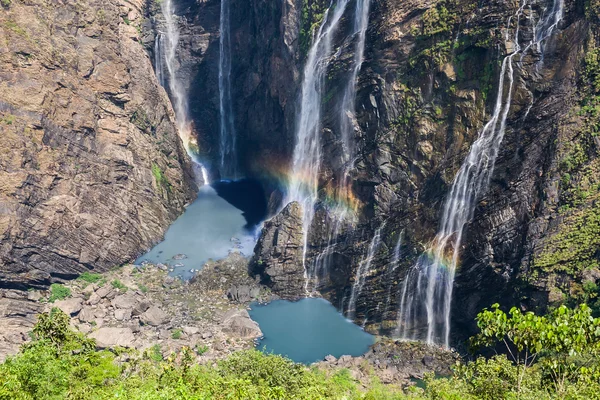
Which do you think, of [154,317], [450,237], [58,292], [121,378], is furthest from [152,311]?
[450,237]

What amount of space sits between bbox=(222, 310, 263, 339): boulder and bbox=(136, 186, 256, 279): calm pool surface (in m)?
7.88

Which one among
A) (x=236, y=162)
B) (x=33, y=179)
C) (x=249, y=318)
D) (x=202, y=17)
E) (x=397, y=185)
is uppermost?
(x=202, y=17)

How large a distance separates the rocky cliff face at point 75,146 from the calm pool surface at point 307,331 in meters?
14.9

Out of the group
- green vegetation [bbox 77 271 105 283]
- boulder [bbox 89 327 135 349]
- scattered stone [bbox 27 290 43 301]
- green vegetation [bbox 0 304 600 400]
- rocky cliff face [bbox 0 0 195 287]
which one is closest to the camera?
green vegetation [bbox 0 304 600 400]

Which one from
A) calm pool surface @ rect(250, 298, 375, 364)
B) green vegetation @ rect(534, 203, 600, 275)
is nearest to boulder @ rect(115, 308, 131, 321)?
calm pool surface @ rect(250, 298, 375, 364)

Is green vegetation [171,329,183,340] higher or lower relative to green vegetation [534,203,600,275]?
lower

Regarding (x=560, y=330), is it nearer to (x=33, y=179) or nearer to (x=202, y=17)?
(x=33, y=179)

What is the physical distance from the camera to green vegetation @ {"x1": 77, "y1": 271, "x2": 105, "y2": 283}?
47000mm

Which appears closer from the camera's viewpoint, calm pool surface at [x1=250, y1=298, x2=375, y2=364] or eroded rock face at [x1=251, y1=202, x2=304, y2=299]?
calm pool surface at [x1=250, y1=298, x2=375, y2=364]

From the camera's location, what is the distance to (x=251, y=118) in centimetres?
6456

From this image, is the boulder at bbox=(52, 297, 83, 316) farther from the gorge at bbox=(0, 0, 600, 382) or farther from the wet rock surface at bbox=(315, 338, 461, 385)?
the wet rock surface at bbox=(315, 338, 461, 385)

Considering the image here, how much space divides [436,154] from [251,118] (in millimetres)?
28292

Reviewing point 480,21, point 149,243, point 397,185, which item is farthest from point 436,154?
point 149,243

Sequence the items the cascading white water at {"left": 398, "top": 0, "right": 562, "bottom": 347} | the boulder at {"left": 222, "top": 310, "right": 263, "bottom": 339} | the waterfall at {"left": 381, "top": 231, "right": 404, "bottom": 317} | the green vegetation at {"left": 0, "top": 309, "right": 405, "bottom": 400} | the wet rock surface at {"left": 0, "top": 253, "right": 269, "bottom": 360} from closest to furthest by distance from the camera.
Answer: the green vegetation at {"left": 0, "top": 309, "right": 405, "bottom": 400} → the cascading white water at {"left": 398, "top": 0, "right": 562, "bottom": 347} → the wet rock surface at {"left": 0, "top": 253, "right": 269, "bottom": 360} → the boulder at {"left": 222, "top": 310, "right": 263, "bottom": 339} → the waterfall at {"left": 381, "top": 231, "right": 404, "bottom": 317}
